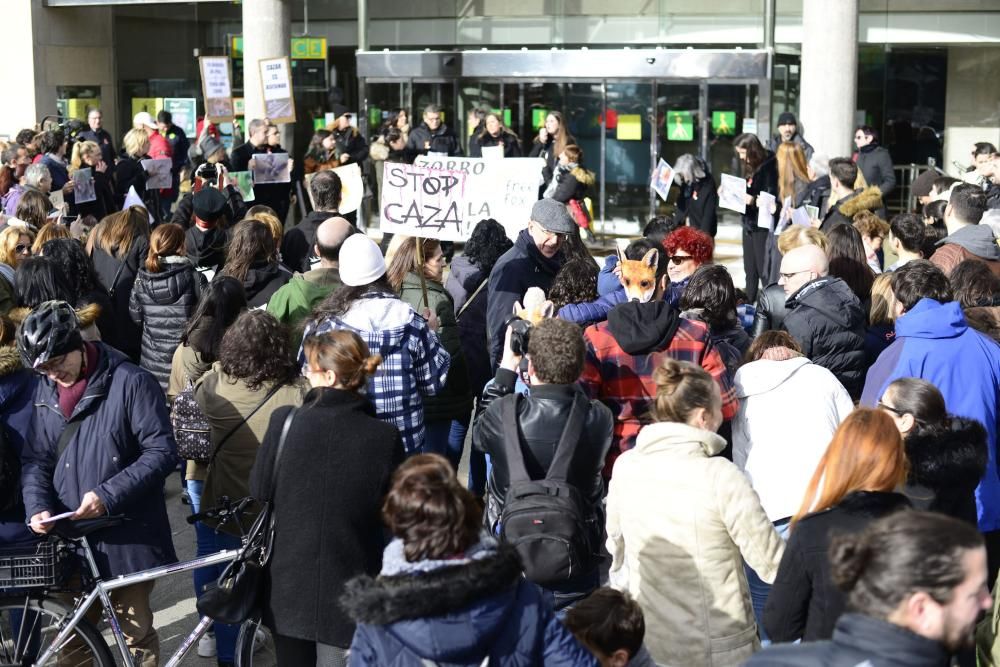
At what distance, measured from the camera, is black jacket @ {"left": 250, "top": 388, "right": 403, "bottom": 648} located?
4.63 metres

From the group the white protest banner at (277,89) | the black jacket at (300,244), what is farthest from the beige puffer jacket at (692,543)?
the white protest banner at (277,89)

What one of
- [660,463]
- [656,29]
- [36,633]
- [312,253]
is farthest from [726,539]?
[656,29]

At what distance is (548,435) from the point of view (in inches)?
203

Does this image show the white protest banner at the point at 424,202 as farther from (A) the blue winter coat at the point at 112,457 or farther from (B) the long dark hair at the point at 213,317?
(A) the blue winter coat at the point at 112,457

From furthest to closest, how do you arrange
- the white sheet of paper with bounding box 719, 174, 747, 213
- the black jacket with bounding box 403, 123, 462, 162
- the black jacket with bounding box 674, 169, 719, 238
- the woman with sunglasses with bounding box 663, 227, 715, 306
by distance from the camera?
1. the black jacket with bounding box 403, 123, 462, 162
2. the black jacket with bounding box 674, 169, 719, 238
3. the white sheet of paper with bounding box 719, 174, 747, 213
4. the woman with sunglasses with bounding box 663, 227, 715, 306

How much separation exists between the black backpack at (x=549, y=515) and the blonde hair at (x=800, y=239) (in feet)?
9.34

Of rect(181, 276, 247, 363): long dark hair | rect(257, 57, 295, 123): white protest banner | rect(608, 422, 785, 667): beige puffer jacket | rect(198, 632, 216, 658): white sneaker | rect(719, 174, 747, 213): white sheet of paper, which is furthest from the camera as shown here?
rect(257, 57, 295, 123): white protest banner

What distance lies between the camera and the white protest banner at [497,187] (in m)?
8.90

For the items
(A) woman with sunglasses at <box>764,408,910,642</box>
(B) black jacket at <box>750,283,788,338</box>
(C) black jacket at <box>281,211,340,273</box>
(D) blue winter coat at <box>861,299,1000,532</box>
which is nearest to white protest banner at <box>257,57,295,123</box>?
(C) black jacket at <box>281,211,340,273</box>

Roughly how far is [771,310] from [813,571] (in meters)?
3.18

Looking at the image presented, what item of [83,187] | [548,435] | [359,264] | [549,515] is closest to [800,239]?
[359,264]

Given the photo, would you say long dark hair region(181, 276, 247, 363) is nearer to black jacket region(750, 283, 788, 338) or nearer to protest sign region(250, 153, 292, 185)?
black jacket region(750, 283, 788, 338)

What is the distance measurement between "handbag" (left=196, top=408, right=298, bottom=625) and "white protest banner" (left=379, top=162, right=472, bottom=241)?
394 centimetres

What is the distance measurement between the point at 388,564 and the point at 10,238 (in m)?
5.85
